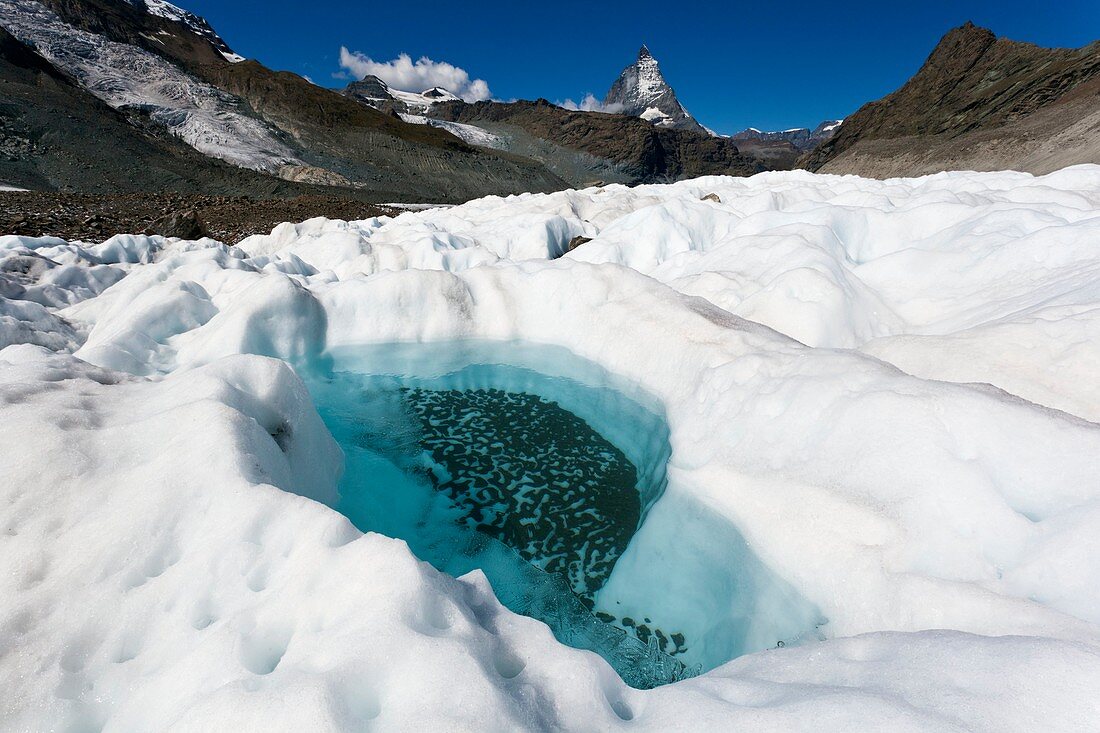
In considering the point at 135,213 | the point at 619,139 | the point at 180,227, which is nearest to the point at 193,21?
the point at 619,139

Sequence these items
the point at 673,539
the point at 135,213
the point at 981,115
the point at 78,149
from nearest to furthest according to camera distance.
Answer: the point at 673,539 → the point at 135,213 → the point at 78,149 → the point at 981,115

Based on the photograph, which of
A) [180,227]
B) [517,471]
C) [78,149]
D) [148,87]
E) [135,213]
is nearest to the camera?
[517,471]

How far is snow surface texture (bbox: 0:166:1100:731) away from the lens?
109 inches

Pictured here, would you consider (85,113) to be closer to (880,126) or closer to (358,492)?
(358,492)

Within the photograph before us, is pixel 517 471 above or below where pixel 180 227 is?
below

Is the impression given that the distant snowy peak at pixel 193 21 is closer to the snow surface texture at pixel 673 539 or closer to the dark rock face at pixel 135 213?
the dark rock face at pixel 135 213

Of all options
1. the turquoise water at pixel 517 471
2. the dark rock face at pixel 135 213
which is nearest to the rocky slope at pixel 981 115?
the turquoise water at pixel 517 471

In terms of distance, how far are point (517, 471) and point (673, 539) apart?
2636 millimetres

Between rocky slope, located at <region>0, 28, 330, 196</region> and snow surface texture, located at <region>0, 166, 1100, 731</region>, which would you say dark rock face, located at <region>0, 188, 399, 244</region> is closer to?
rocky slope, located at <region>0, 28, 330, 196</region>

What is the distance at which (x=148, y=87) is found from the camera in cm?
7862

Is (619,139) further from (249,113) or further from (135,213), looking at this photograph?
(135,213)

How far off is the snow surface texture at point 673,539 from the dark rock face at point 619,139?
14503 centimetres

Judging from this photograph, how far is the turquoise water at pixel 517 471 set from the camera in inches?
213

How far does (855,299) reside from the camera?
416 inches
